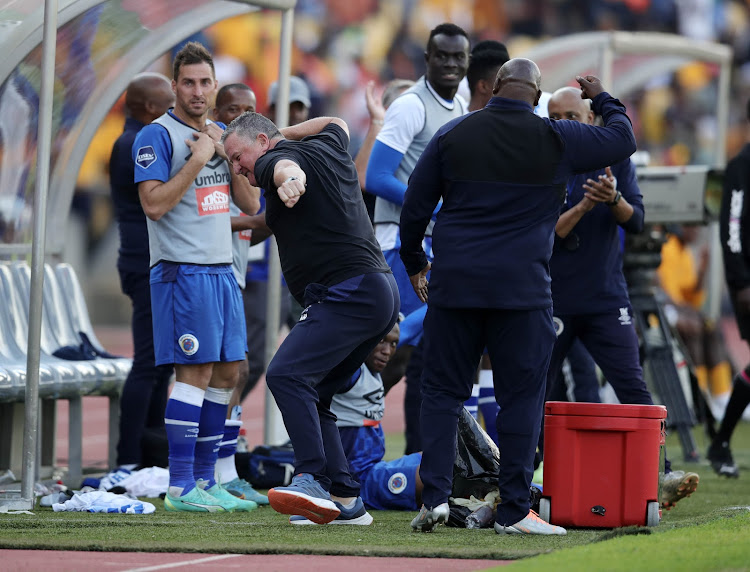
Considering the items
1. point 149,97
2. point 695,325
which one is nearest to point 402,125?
point 149,97

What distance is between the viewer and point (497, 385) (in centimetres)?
565

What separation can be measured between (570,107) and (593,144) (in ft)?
4.98

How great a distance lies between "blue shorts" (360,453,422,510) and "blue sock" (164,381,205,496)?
0.87 meters

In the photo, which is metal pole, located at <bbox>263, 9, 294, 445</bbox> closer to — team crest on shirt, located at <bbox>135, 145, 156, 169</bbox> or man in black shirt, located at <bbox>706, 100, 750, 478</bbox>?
team crest on shirt, located at <bbox>135, 145, 156, 169</bbox>

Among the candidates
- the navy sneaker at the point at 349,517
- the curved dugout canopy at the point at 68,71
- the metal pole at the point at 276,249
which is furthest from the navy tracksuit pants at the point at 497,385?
the metal pole at the point at 276,249

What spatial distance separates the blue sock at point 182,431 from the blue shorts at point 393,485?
872 millimetres

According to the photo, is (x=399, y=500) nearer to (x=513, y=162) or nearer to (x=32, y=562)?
(x=513, y=162)

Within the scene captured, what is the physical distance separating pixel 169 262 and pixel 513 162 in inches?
76.2

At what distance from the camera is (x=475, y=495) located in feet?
20.2

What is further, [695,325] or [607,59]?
[695,325]

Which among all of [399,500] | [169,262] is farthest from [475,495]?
[169,262]

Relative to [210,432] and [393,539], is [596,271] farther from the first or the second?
[393,539]

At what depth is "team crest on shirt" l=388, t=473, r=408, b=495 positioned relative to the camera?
684cm

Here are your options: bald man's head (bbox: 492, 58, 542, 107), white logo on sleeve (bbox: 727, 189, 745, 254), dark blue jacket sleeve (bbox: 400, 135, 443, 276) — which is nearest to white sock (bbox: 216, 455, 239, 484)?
dark blue jacket sleeve (bbox: 400, 135, 443, 276)
